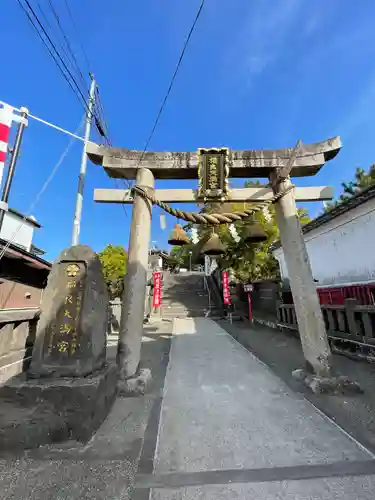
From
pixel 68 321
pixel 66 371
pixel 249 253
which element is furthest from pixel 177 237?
pixel 249 253

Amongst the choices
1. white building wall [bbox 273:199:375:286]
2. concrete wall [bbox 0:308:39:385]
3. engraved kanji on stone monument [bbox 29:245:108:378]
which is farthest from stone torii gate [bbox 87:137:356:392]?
white building wall [bbox 273:199:375:286]

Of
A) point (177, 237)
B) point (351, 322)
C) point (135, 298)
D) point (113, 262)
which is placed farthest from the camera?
point (113, 262)

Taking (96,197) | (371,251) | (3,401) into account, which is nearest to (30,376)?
(3,401)

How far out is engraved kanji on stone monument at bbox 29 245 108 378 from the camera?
3518 millimetres

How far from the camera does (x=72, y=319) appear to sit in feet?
12.4

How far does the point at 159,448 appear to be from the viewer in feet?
8.68

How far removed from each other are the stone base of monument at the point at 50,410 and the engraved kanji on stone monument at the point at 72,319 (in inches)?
8.0

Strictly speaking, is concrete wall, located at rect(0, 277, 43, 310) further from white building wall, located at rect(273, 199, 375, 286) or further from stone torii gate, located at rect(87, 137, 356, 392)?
white building wall, located at rect(273, 199, 375, 286)

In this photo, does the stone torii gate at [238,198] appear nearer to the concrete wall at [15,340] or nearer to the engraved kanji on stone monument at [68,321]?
the engraved kanji on stone monument at [68,321]

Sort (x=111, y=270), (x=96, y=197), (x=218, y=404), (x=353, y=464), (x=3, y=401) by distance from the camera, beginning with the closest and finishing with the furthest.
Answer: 1. (x=353, y=464)
2. (x=3, y=401)
3. (x=218, y=404)
4. (x=96, y=197)
5. (x=111, y=270)

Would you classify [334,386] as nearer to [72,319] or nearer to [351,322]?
[351,322]

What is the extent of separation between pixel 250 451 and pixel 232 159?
4.97m

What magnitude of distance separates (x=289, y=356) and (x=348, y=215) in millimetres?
4738

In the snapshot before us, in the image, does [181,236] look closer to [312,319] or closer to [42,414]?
[312,319]
